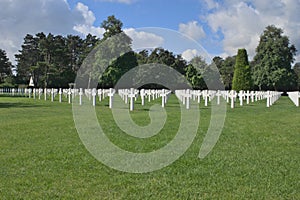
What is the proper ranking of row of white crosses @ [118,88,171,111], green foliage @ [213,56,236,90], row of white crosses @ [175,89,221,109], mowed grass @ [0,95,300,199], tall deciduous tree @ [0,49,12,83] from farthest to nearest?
green foliage @ [213,56,236,90]
tall deciduous tree @ [0,49,12,83]
row of white crosses @ [175,89,221,109]
row of white crosses @ [118,88,171,111]
mowed grass @ [0,95,300,199]

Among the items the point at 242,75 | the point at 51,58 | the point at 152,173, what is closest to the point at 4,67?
the point at 51,58

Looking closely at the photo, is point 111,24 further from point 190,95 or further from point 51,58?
point 190,95

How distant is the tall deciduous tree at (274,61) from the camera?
64.8m

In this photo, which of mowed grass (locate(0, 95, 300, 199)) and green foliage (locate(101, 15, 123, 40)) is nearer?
mowed grass (locate(0, 95, 300, 199))

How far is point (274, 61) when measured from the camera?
65.1 meters

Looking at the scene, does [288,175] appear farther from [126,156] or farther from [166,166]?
[126,156]

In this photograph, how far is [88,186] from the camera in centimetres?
462

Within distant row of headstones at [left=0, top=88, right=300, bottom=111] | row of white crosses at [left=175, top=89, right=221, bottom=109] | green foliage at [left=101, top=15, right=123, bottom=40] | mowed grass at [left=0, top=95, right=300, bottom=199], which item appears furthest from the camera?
green foliage at [left=101, top=15, right=123, bottom=40]

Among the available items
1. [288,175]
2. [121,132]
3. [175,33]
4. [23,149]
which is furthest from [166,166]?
[121,132]

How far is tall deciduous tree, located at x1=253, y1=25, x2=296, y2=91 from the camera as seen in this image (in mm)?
64812

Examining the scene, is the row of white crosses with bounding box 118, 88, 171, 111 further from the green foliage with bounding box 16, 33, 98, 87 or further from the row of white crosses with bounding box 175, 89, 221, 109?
the green foliage with bounding box 16, 33, 98, 87

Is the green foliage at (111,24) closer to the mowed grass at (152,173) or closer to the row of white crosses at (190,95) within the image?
the row of white crosses at (190,95)

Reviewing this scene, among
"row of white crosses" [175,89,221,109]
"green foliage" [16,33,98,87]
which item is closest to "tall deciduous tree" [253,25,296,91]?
"green foliage" [16,33,98,87]

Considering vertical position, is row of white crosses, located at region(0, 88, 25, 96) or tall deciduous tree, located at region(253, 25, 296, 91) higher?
tall deciduous tree, located at region(253, 25, 296, 91)
